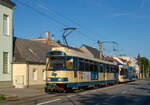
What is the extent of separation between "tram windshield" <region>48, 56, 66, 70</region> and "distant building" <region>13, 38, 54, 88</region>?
738 centimetres

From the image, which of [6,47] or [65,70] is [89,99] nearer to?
[65,70]

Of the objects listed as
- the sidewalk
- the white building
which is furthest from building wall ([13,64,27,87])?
the white building

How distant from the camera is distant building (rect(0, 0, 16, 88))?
903 inches

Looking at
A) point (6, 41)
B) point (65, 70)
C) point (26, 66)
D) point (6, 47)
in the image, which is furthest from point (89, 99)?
point (26, 66)

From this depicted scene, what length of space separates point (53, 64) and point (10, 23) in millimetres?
8663

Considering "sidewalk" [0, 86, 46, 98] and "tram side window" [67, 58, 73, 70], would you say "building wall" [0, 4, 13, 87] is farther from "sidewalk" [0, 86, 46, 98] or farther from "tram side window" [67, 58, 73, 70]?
"tram side window" [67, 58, 73, 70]

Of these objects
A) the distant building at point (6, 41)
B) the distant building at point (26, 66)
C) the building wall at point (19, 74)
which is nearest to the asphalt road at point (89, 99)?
the distant building at point (6, 41)

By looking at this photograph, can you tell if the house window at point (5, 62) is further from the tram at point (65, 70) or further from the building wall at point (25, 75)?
the tram at point (65, 70)

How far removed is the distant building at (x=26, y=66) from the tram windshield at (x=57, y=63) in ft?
24.2

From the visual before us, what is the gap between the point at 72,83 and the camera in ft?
61.4

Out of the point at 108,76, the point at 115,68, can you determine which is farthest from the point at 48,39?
the point at 108,76

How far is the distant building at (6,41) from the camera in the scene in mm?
22938

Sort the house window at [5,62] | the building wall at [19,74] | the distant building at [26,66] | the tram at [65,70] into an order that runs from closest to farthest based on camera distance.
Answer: the tram at [65,70] → the house window at [5,62] → the building wall at [19,74] → the distant building at [26,66]

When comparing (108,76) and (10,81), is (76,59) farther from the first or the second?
(108,76)
